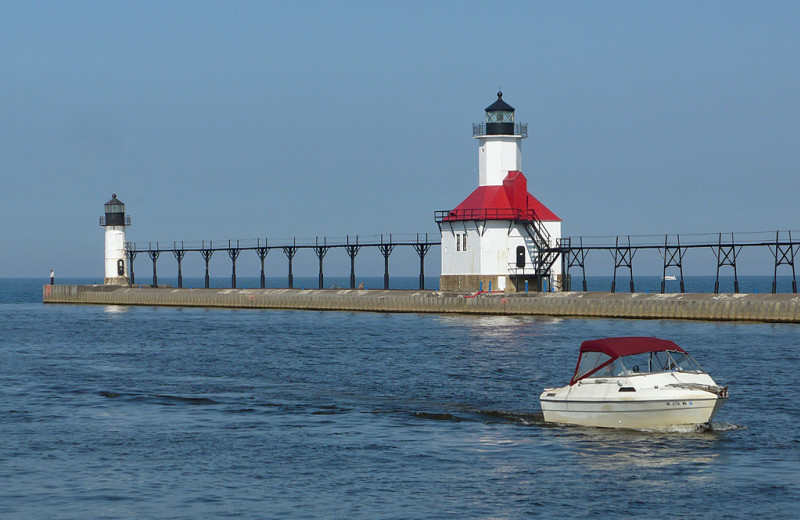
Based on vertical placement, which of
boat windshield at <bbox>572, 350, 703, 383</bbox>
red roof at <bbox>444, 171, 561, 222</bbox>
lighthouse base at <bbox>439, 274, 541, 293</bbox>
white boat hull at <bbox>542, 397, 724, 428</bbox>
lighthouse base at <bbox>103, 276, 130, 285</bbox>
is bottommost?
white boat hull at <bbox>542, 397, 724, 428</bbox>

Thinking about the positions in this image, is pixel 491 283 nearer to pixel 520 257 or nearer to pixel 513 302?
pixel 520 257

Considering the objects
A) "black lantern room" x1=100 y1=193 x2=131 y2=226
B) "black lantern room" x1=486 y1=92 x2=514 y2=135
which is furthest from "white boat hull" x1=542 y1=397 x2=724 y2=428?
"black lantern room" x1=100 y1=193 x2=131 y2=226

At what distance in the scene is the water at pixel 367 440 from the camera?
18828mm

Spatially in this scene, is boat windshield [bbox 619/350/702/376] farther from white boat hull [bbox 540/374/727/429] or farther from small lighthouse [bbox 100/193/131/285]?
small lighthouse [bbox 100/193/131/285]

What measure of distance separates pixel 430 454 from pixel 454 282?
5027cm

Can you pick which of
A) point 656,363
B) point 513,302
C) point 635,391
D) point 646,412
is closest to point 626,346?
point 656,363

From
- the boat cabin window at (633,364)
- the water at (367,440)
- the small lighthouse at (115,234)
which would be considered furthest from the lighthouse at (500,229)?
the boat cabin window at (633,364)

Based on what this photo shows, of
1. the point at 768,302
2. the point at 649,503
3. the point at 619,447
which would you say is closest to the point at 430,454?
the point at 619,447

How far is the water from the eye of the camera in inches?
741

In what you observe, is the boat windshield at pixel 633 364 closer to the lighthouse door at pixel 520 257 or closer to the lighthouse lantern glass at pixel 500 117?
the lighthouse door at pixel 520 257

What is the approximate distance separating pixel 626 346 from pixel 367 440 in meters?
6.68

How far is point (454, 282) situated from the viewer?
73.1 meters

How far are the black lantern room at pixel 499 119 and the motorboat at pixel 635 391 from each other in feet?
159

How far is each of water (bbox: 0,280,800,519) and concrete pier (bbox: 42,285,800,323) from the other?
36.0 feet
